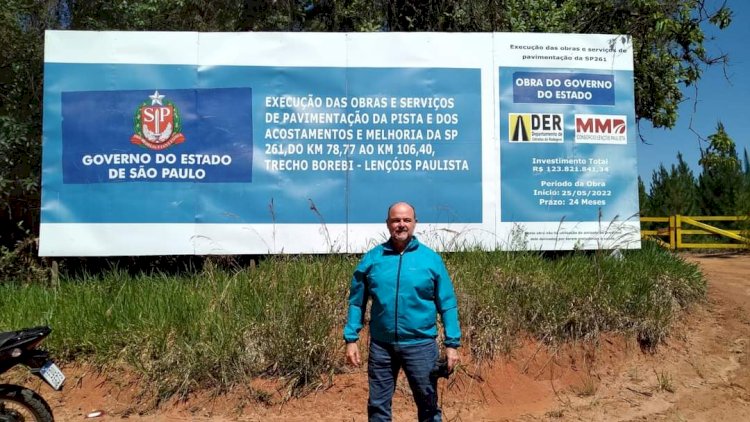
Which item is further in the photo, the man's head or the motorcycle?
the motorcycle

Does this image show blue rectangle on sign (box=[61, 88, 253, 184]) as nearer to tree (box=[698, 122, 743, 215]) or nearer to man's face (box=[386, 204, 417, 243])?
man's face (box=[386, 204, 417, 243])

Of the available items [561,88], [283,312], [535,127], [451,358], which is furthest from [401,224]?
[561,88]

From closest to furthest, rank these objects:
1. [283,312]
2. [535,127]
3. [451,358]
Answer: [451,358], [283,312], [535,127]

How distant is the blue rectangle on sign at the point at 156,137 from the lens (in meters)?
7.25

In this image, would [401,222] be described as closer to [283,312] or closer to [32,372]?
[283,312]

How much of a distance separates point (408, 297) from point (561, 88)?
16.1 feet

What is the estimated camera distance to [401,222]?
386cm

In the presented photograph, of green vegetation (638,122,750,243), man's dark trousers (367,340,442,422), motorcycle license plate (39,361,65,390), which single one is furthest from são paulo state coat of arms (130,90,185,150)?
green vegetation (638,122,750,243)

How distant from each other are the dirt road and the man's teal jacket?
66.0 inches

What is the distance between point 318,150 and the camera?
24.3 feet

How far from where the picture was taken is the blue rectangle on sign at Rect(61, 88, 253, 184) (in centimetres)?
725

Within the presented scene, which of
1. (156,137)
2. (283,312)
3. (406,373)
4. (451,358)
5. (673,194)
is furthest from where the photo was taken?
(673,194)

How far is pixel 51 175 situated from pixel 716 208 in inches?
1104

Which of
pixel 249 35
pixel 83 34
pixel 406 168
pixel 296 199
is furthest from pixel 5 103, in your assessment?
pixel 406 168
